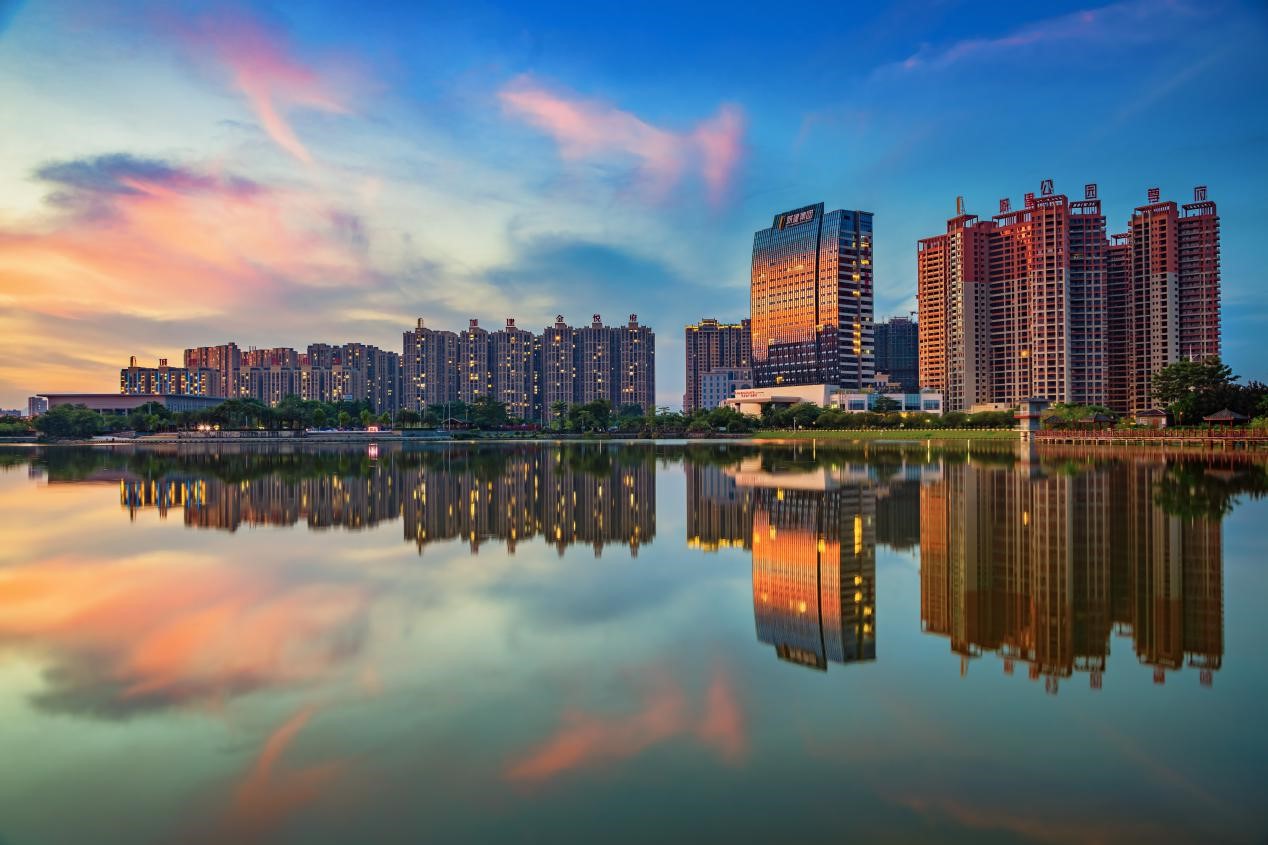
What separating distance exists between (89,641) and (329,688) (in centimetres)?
432

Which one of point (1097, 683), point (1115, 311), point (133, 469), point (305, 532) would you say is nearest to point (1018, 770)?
point (1097, 683)

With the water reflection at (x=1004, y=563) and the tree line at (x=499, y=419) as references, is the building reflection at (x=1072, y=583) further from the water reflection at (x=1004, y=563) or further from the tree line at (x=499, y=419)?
the tree line at (x=499, y=419)

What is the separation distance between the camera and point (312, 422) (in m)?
154

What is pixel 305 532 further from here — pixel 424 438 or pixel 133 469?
pixel 424 438

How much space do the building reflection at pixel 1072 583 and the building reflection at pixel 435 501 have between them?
7512 mm

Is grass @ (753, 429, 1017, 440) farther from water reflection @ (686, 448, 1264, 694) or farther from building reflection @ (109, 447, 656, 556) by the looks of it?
water reflection @ (686, 448, 1264, 694)

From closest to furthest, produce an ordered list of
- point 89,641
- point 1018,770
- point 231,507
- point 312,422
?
point 1018,770
point 89,641
point 231,507
point 312,422

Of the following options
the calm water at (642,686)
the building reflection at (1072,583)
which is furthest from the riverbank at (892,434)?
the calm water at (642,686)

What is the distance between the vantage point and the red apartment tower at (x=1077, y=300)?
121188mm

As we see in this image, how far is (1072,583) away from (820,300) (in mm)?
152331

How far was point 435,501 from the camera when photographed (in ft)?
88.0

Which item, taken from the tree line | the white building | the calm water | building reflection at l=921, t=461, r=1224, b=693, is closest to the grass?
the tree line

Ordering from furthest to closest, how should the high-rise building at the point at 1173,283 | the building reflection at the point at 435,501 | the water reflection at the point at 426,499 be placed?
1. the high-rise building at the point at 1173,283
2. the water reflection at the point at 426,499
3. the building reflection at the point at 435,501

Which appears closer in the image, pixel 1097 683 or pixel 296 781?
pixel 296 781
